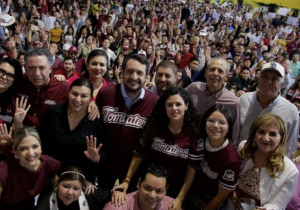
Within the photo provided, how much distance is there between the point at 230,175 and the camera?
2086mm

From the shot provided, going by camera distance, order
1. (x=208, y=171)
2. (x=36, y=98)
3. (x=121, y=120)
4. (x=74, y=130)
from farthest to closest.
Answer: (x=36, y=98), (x=121, y=120), (x=74, y=130), (x=208, y=171)

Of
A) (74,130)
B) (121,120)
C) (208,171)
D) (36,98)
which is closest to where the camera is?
(208,171)

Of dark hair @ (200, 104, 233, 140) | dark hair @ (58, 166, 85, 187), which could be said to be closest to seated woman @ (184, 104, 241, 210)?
dark hair @ (200, 104, 233, 140)

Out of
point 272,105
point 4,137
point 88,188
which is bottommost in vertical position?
point 88,188

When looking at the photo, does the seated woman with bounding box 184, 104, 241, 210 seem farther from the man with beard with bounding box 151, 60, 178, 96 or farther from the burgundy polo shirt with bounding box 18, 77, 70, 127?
the burgundy polo shirt with bounding box 18, 77, 70, 127

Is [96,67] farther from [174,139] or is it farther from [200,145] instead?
[200,145]

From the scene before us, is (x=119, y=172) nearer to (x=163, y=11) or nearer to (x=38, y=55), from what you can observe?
(x=38, y=55)

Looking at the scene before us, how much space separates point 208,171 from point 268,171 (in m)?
0.44

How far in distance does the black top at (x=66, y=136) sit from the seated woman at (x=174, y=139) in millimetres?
385

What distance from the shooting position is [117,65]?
6844 mm

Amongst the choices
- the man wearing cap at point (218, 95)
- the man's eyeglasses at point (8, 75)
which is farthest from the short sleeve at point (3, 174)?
the man wearing cap at point (218, 95)

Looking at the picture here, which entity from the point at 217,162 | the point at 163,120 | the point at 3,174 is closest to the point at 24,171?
the point at 3,174

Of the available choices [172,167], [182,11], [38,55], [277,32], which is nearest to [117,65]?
[38,55]

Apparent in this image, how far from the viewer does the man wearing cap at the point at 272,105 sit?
2666 mm
